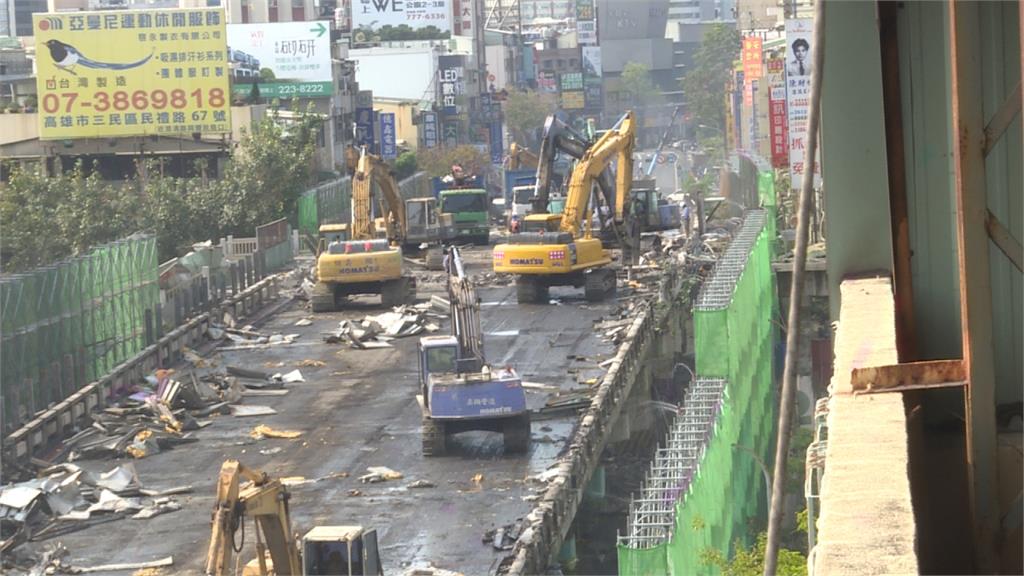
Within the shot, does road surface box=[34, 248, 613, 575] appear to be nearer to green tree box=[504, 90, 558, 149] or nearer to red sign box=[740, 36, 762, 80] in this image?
red sign box=[740, 36, 762, 80]

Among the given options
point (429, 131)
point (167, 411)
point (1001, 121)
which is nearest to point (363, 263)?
point (167, 411)

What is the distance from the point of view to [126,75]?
6050cm

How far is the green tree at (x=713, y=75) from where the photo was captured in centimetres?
15375

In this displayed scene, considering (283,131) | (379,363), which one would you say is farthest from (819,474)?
(283,131)

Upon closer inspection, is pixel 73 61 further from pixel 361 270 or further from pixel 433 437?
pixel 433 437

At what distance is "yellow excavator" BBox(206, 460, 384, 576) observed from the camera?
17.3 meters

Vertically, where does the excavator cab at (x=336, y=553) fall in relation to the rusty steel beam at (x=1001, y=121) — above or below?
below

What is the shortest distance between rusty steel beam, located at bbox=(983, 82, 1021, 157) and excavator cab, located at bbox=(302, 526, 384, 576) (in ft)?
42.7

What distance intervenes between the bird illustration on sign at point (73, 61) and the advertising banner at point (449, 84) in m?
54.0

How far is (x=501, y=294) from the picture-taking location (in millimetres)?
49375

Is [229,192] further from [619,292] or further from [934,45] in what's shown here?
[934,45]

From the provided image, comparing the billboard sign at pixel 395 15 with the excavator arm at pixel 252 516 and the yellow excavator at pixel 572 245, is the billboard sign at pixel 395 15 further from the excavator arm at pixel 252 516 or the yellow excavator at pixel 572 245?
the excavator arm at pixel 252 516

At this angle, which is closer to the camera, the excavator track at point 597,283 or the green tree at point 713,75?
the excavator track at point 597,283

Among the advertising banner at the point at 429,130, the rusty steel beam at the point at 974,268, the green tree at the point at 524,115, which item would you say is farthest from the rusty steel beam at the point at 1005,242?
the green tree at the point at 524,115
